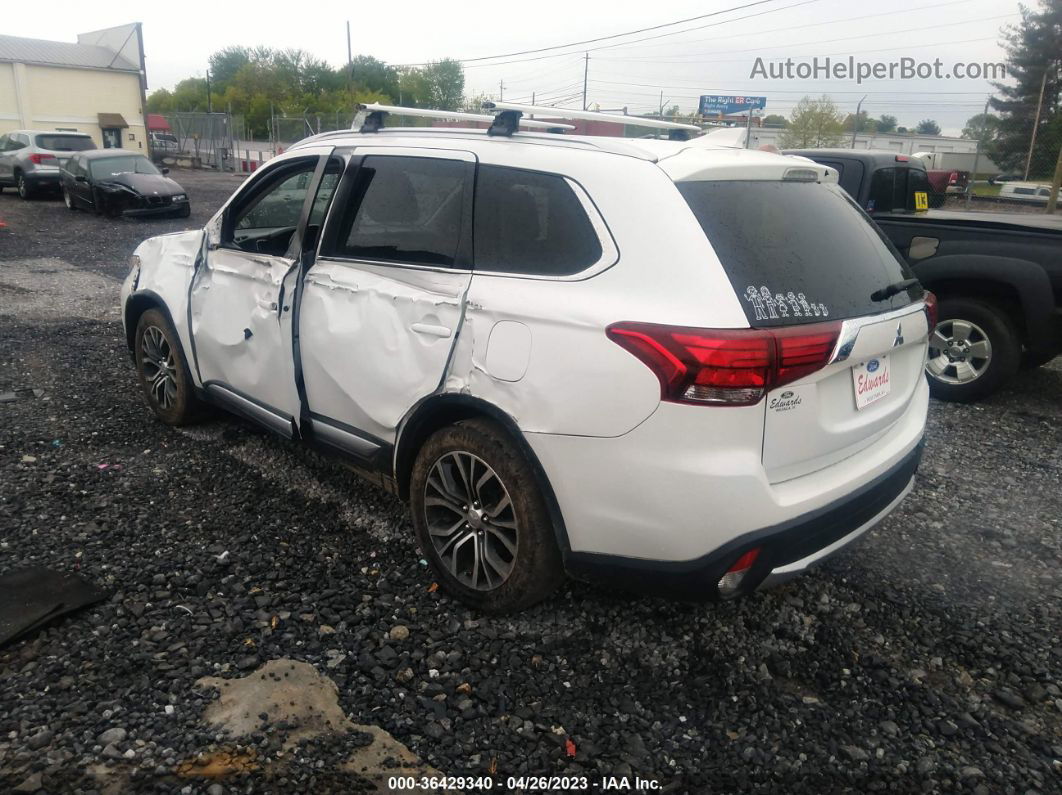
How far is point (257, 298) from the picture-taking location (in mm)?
3900

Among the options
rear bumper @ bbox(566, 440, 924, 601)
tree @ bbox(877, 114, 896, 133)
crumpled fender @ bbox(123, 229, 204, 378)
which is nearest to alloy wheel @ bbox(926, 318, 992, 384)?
rear bumper @ bbox(566, 440, 924, 601)

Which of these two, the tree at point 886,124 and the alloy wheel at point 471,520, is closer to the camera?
the alloy wheel at point 471,520

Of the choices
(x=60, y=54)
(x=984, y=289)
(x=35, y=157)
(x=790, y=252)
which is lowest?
(x=984, y=289)

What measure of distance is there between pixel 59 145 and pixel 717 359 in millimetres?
22867

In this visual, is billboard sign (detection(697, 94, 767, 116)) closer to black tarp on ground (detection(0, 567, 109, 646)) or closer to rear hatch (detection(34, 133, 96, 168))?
rear hatch (detection(34, 133, 96, 168))

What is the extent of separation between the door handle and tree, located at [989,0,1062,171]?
4369cm

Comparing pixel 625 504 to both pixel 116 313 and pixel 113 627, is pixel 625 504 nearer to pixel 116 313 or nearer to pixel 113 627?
pixel 113 627

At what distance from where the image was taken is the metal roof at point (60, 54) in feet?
126

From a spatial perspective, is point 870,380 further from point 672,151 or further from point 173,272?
point 173,272

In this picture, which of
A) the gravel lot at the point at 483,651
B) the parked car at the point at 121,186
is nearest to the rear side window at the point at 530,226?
the gravel lot at the point at 483,651

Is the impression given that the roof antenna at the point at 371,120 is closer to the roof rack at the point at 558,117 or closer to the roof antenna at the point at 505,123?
the roof rack at the point at 558,117

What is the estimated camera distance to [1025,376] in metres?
6.86

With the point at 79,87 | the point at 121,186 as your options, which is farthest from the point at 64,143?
the point at 79,87

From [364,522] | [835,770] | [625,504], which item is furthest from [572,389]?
[364,522]
